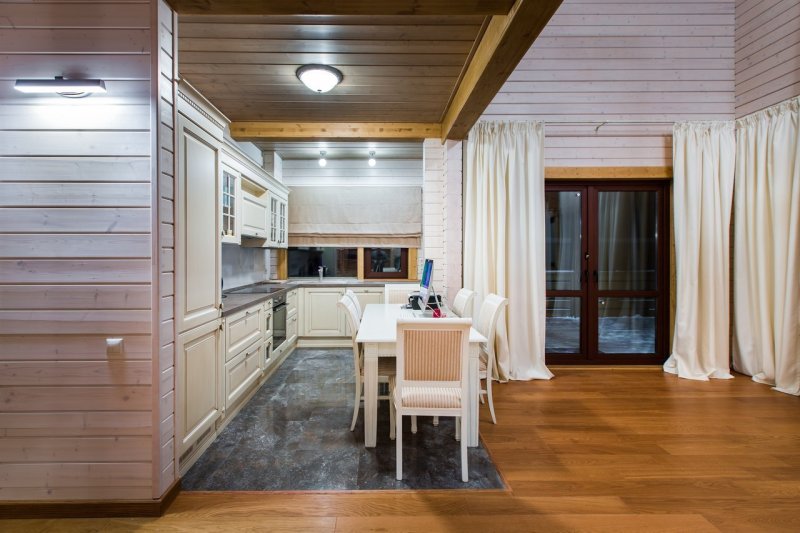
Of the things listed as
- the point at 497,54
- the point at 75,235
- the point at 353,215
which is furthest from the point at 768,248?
the point at 75,235

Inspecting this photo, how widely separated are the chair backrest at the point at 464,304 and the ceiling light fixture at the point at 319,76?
2006 millimetres

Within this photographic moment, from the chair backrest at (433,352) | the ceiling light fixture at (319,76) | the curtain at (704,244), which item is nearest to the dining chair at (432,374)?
the chair backrest at (433,352)

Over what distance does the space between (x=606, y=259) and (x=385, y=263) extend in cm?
302

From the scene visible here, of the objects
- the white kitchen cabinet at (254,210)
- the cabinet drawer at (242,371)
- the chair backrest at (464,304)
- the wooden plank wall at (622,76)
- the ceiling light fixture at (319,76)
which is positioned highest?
the wooden plank wall at (622,76)

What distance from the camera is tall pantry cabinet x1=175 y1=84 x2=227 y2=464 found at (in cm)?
196

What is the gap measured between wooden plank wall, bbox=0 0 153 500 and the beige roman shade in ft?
12.4

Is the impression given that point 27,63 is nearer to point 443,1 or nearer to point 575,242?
point 443,1

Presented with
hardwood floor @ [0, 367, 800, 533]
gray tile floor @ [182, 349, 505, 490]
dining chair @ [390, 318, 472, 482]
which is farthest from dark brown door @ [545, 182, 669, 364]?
dining chair @ [390, 318, 472, 482]

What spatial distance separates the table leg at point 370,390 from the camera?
2.29 metres

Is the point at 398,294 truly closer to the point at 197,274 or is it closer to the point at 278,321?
the point at 278,321

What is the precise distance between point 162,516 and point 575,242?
4.26 m

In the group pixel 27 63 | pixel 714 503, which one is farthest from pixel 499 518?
pixel 27 63

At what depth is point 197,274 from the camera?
2.17 metres

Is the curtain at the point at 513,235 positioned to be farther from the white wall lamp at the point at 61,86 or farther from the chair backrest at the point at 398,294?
the white wall lamp at the point at 61,86
